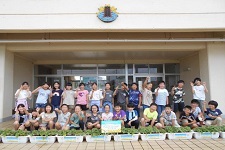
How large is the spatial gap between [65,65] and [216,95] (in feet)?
24.0

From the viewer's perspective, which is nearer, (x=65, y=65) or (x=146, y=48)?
(x=146, y=48)

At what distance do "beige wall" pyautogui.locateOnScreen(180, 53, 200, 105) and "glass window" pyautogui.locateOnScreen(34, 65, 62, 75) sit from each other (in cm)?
652

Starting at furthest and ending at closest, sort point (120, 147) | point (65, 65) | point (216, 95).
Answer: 1. point (65, 65)
2. point (216, 95)
3. point (120, 147)

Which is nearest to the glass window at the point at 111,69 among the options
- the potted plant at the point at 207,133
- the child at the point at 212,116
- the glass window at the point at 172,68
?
the glass window at the point at 172,68

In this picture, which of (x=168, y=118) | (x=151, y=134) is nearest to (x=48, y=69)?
(x=168, y=118)

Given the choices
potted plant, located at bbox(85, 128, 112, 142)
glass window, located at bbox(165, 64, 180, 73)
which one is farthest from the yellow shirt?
glass window, located at bbox(165, 64, 180, 73)

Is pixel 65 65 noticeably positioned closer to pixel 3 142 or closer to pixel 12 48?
pixel 12 48

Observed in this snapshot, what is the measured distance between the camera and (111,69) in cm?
1064

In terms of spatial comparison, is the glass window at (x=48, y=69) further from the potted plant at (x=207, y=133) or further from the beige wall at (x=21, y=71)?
the potted plant at (x=207, y=133)
